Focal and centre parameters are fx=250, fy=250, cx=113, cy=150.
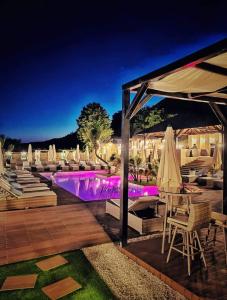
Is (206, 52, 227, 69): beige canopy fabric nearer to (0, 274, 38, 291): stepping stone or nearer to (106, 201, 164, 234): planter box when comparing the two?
(106, 201, 164, 234): planter box

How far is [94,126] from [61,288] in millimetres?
34009

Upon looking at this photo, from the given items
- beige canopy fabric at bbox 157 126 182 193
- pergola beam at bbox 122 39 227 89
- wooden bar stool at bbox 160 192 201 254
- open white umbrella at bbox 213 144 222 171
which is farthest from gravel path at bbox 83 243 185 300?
open white umbrella at bbox 213 144 222 171

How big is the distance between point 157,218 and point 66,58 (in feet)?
111

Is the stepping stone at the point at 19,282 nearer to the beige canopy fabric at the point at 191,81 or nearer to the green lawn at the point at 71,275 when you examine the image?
the green lawn at the point at 71,275

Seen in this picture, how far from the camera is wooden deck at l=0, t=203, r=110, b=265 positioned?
4469 mm

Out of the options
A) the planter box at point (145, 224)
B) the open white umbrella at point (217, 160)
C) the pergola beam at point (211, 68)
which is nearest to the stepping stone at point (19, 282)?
the planter box at point (145, 224)

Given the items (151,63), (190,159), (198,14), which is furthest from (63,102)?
(190,159)

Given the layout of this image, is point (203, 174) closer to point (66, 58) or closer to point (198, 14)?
point (198, 14)

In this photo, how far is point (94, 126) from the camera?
36844mm

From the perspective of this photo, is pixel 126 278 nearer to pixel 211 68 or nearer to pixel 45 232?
pixel 45 232

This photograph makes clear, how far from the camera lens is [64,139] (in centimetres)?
6369

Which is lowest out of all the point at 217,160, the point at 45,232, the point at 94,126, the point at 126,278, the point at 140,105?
the point at 126,278

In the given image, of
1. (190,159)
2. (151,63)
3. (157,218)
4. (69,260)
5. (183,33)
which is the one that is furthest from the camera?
(151,63)

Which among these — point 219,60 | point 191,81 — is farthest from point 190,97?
point 219,60
